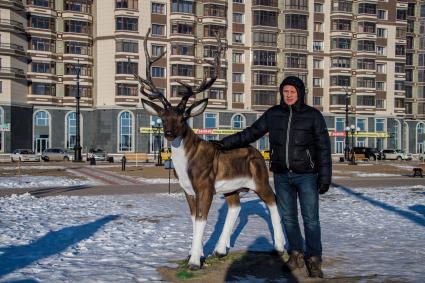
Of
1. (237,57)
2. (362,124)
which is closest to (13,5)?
(237,57)

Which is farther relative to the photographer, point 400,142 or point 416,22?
point 416,22

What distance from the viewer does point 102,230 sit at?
8.88 meters

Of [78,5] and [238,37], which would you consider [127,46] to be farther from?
[238,37]

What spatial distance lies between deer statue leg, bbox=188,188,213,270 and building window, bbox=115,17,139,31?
4992cm

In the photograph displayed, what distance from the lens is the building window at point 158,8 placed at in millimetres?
55188

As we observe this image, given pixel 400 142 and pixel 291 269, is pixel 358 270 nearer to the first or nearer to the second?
pixel 291 269

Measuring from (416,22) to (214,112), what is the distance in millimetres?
37169

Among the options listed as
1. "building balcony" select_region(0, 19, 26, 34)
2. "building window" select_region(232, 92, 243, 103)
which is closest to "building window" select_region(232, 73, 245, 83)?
"building window" select_region(232, 92, 243, 103)

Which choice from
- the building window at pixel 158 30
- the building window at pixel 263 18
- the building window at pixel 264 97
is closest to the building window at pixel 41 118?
the building window at pixel 158 30

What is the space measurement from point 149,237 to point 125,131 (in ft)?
153

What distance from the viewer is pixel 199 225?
6035 mm

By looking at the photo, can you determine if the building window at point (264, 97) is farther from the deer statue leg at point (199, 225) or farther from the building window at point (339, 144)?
the deer statue leg at point (199, 225)

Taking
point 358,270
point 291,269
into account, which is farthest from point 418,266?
point 291,269

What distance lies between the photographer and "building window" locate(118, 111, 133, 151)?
5375 centimetres
